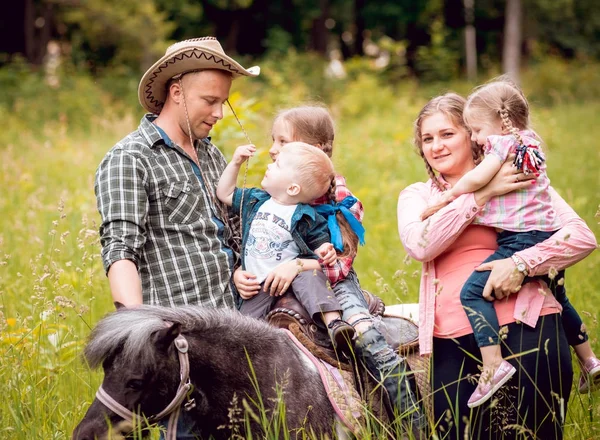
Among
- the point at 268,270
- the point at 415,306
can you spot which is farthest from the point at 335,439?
the point at 415,306

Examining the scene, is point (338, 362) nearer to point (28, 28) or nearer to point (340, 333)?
point (340, 333)

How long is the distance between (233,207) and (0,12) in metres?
28.5

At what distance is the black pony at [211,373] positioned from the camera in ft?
9.18

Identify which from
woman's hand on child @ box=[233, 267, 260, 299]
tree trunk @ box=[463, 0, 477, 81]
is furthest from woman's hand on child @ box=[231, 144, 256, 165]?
tree trunk @ box=[463, 0, 477, 81]

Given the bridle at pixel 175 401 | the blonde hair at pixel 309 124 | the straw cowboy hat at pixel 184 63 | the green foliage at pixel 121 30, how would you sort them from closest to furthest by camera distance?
the bridle at pixel 175 401 → the straw cowboy hat at pixel 184 63 → the blonde hair at pixel 309 124 → the green foliage at pixel 121 30

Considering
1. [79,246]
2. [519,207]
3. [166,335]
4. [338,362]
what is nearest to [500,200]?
[519,207]

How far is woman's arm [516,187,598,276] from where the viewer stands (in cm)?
330

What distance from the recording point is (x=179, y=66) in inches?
157

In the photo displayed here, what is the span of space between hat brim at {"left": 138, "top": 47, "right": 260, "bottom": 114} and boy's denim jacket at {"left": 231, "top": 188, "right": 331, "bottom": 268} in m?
0.72

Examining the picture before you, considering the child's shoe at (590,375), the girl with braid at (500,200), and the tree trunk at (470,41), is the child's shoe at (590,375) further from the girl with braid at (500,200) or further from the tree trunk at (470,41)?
Answer: the tree trunk at (470,41)

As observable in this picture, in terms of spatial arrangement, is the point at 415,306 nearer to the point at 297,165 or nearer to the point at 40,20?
the point at 297,165

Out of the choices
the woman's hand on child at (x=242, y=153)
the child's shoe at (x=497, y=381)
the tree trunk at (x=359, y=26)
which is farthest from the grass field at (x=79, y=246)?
the tree trunk at (x=359, y=26)

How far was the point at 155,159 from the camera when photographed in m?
3.93

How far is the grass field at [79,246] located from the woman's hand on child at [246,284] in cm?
66
